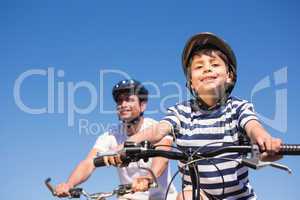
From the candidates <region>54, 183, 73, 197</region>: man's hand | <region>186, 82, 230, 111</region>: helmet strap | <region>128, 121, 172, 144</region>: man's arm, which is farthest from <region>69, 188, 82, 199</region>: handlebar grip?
<region>186, 82, 230, 111</region>: helmet strap

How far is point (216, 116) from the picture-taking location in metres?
4.07

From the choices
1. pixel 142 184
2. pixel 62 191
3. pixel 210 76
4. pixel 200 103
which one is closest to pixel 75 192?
pixel 62 191

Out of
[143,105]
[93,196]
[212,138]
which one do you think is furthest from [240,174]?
[143,105]

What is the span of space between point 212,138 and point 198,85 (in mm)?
642

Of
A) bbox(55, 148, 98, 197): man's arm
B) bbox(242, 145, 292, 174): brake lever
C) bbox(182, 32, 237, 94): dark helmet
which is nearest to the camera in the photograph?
bbox(242, 145, 292, 174): brake lever

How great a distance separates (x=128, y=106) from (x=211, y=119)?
300 centimetres

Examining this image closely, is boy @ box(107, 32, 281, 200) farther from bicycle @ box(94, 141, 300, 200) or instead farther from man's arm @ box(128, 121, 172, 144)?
bicycle @ box(94, 141, 300, 200)

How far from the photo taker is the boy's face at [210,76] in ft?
13.9

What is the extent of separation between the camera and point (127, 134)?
22.1 feet

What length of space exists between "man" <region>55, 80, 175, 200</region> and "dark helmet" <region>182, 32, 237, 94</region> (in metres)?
1.70

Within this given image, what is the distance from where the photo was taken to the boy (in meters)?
3.73

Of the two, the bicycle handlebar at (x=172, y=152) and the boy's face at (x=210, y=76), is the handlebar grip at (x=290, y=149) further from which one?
the boy's face at (x=210, y=76)

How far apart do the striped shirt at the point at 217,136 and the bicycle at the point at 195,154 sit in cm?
49

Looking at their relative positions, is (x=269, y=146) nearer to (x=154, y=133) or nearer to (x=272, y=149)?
(x=272, y=149)
